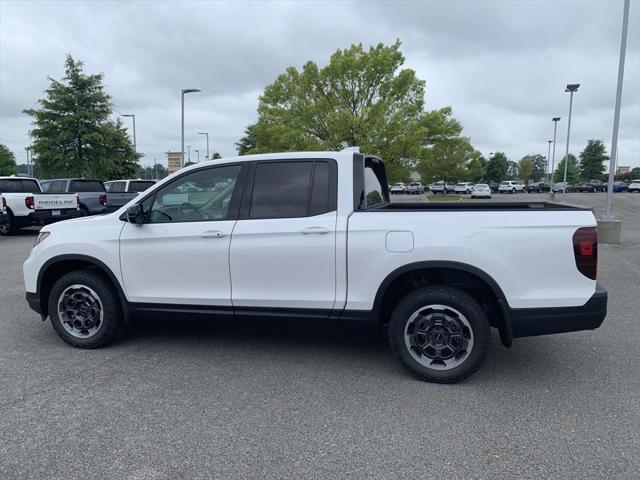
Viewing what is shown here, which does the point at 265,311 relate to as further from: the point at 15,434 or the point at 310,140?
the point at 310,140

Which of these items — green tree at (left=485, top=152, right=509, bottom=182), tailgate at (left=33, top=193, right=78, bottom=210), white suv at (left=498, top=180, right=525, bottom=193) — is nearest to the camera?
tailgate at (left=33, top=193, right=78, bottom=210)

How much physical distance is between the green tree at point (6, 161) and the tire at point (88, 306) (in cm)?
8392

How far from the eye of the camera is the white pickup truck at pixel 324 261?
3.61 meters

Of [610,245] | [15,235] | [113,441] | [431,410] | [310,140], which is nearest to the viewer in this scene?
[113,441]

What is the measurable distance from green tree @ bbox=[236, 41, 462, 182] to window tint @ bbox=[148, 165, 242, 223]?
1860 cm

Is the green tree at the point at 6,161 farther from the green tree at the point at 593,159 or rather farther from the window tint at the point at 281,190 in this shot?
the green tree at the point at 593,159

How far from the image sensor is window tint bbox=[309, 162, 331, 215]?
4.02 meters

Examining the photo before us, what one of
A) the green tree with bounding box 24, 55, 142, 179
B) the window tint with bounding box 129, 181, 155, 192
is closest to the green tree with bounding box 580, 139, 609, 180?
the green tree with bounding box 24, 55, 142, 179

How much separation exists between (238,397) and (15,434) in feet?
4.72

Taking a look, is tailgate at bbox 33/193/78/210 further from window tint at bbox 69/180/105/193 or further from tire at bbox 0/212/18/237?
window tint at bbox 69/180/105/193

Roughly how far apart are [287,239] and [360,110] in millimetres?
20477

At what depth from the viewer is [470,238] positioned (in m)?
3.66

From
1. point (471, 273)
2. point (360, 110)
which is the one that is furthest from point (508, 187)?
point (471, 273)

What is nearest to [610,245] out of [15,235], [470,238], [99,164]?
[470,238]
